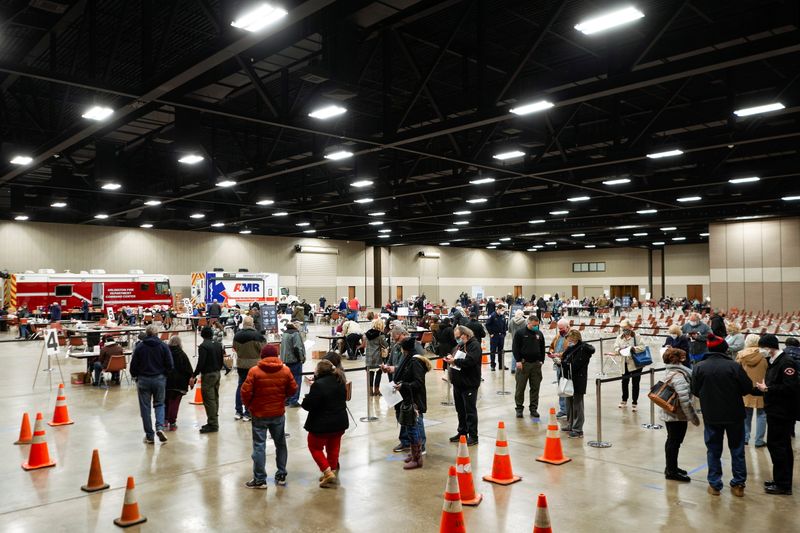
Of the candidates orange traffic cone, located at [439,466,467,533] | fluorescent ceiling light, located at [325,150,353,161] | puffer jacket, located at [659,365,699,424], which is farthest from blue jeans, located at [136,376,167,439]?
fluorescent ceiling light, located at [325,150,353,161]

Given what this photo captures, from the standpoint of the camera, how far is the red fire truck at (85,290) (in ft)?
96.6

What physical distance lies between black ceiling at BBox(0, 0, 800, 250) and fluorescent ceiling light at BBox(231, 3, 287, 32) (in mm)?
136

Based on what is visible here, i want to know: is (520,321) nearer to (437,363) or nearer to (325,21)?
(437,363)

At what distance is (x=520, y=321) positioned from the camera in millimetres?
12961

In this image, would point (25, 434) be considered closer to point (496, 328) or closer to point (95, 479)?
point (95, 479)

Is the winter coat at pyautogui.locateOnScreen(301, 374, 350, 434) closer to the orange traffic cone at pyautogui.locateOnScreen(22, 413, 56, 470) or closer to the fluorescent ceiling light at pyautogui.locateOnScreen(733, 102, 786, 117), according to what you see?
the orange traffic cone at pyautogui.locateOnScreen(22, 413, 56, 470)

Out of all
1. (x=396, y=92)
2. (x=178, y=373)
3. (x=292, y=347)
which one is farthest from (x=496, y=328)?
(x=178, y=373)

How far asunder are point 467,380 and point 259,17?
5.47 metres

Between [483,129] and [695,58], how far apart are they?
836cm

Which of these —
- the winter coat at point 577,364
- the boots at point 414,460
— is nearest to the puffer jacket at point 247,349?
the boots at point 414,460

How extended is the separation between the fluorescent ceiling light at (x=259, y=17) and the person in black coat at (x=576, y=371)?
19.9 ft

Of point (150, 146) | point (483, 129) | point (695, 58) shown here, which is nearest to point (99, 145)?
point (150, 146)

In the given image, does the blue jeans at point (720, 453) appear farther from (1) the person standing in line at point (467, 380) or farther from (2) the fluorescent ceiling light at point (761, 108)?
(2) the fluorescent ceiling light at point (761, 108)

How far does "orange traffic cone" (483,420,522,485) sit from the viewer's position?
6.73 meters
